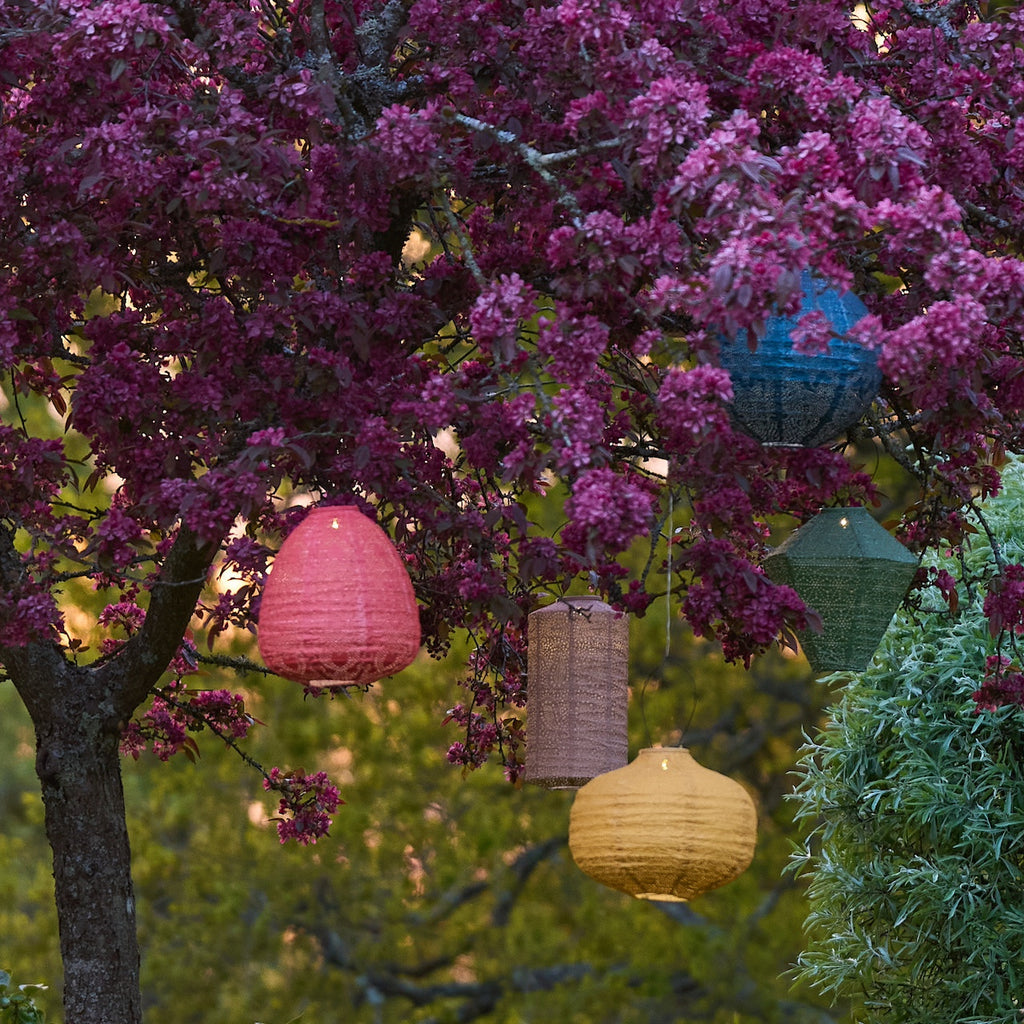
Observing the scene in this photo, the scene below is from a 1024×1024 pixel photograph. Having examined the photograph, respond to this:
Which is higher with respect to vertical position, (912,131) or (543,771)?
(912,131)

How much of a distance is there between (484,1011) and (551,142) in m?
7.72

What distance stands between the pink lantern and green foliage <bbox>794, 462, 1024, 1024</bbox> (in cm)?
237

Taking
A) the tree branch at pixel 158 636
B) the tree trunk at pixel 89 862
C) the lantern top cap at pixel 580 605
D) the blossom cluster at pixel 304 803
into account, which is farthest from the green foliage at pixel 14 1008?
the lantern top cap at pixel 580 605

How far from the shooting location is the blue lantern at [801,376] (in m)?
2.96

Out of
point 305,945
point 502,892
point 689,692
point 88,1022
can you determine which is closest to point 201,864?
point 305,945

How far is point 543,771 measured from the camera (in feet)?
Answer: 11.9

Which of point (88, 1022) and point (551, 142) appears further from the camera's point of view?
point (88, 1022)

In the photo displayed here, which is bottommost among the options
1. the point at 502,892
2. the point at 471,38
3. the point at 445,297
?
the point at 502,892

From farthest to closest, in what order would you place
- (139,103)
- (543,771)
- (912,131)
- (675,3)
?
(543,771)
(139,103)
(675,3)
(912,131)

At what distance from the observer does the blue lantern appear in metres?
2.96

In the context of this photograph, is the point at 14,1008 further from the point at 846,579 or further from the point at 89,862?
the point at 846,579

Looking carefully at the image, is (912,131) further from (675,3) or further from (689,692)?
(689,692)

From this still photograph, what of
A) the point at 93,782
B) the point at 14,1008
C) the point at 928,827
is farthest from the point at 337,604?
the point at 928,827

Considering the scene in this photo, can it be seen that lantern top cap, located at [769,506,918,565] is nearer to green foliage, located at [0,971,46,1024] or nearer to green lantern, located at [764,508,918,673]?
green lantern, located at [764,508,918,673]
